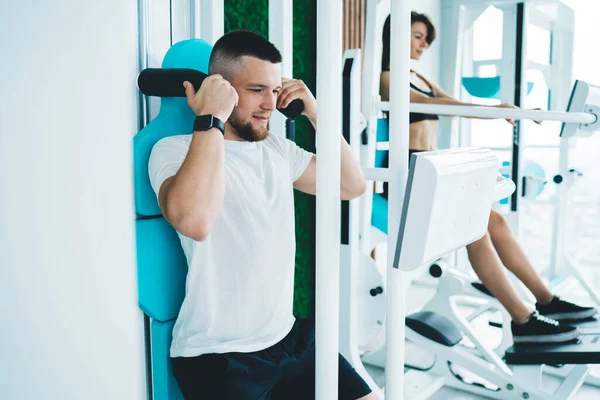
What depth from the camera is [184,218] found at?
1.11 m

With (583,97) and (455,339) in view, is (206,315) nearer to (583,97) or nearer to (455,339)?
(455,339)

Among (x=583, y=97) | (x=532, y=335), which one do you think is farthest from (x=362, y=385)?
(x=583, y=97)

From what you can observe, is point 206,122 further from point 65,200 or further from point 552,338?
point 552,338

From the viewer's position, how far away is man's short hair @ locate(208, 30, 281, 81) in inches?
53.1

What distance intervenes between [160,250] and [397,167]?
0.61m

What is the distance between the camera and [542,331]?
8.02ft

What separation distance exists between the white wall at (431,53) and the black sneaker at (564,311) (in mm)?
2827

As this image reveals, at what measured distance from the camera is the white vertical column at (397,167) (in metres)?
0.99

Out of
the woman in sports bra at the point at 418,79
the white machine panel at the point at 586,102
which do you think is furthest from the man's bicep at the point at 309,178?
the white machine panel at the point at 586,102

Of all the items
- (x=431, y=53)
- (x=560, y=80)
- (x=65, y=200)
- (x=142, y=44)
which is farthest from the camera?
(x=431, y=53)

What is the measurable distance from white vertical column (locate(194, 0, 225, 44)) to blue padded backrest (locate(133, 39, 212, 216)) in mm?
144

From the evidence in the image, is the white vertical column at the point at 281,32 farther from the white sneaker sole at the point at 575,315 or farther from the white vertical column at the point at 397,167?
the white sneaker sole at the point at 575,315

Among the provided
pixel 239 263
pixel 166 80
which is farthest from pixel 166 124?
pixel 239 263

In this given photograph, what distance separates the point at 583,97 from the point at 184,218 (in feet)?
6.96
